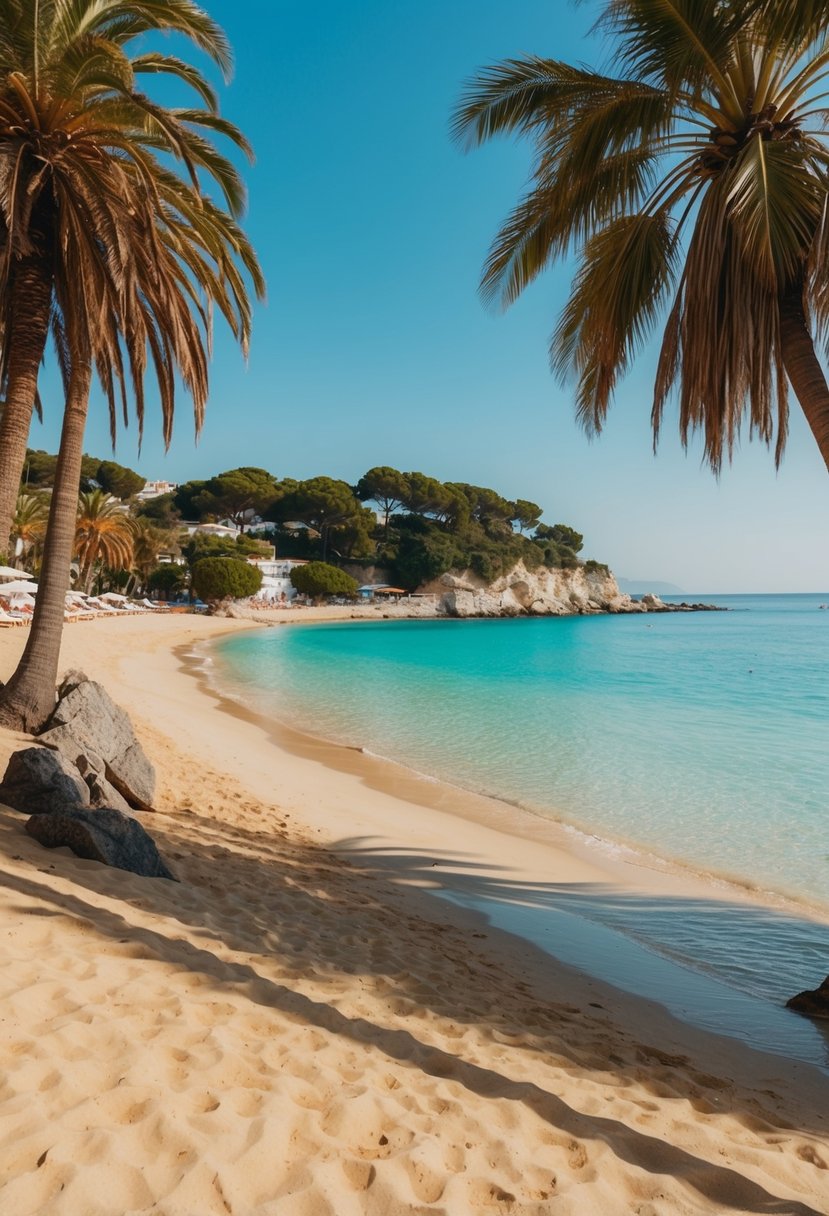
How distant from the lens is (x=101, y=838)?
4.92 metres

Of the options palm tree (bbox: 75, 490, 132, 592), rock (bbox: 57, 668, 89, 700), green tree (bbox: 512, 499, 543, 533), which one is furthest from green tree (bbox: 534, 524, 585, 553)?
rock (bbox: 57, 668, 89, 700)

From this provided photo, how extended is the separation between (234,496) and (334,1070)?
86.4 meters

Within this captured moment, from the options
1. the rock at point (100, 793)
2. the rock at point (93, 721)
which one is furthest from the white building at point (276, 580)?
the rock at point (100, 793)

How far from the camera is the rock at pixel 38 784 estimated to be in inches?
210

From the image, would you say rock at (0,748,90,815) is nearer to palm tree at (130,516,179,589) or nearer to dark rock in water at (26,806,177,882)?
dark rock in water at (26,806,177,882)

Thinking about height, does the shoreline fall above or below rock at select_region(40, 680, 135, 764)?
below

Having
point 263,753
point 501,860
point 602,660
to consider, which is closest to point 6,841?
point 501,860

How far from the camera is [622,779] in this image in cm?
1262

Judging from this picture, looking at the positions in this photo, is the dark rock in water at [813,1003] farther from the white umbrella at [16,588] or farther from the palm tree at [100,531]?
the palm tree at [100,531]

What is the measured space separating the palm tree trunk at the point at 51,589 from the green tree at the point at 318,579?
6961 cm

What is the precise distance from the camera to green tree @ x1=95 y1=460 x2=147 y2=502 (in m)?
80.1

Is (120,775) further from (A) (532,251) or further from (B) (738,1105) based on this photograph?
(A) (532,251)

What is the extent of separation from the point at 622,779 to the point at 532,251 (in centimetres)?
935

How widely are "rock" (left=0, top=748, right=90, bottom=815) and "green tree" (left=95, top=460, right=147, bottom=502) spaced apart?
81975 mm
